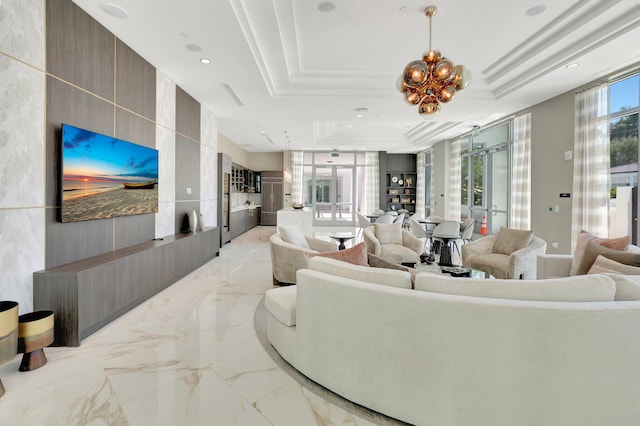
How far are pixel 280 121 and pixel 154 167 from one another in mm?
3972

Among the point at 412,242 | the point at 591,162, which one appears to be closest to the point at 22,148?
the point at 412,242

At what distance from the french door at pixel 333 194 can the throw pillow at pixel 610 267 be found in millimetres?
10426

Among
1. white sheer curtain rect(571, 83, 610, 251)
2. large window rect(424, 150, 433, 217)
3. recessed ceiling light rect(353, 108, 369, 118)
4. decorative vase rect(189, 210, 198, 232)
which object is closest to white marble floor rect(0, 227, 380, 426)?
decorative vase rect(189, 210, 198, 232)

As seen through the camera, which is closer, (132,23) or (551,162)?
(132,23)

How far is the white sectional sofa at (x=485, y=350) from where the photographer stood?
1.50m

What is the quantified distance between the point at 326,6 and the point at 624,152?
492cm

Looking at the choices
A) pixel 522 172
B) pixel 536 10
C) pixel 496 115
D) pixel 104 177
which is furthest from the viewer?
pixel 496 115

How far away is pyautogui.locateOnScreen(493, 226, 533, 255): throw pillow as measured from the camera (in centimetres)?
429

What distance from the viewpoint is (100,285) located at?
117 inches

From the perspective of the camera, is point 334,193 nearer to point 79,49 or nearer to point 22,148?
point 79,49

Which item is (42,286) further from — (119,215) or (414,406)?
(414,406)

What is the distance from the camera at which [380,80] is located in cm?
564

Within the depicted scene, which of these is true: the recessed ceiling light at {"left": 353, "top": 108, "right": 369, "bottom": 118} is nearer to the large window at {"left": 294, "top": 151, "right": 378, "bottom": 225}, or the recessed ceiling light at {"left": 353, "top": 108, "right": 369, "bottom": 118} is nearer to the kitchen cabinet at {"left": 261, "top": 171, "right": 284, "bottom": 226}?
the large window at {"left": 294, "top": 151, "right": 378, "bottom": 225}

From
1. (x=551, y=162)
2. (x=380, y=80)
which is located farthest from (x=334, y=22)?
(x=551, y=162)
